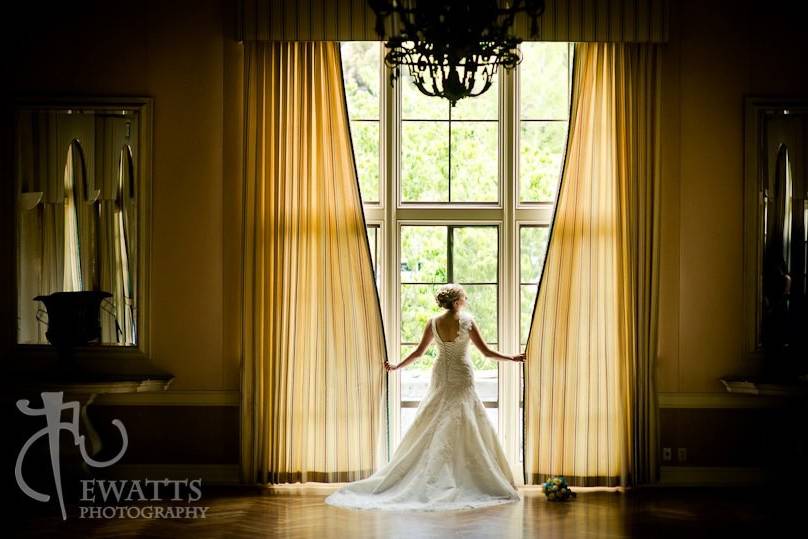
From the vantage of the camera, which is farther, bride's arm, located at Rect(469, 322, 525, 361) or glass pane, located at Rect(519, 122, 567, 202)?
glass pane, located at Rect(519, 122, 567, 202)

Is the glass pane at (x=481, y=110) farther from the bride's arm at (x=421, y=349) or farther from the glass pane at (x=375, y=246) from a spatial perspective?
the bride's arm at (x=421, y=349)

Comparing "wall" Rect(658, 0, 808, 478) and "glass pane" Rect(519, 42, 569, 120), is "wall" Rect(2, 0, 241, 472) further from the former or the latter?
"wall" Rect(658, 0, 808, 478)

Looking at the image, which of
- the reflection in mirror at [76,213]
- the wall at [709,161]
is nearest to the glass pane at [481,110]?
the wall at [709,161]

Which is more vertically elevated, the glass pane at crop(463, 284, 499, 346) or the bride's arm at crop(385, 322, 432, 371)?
the glass pane at crop(463, 284, 499, 346)

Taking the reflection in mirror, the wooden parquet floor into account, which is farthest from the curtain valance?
the wooden parquet floor

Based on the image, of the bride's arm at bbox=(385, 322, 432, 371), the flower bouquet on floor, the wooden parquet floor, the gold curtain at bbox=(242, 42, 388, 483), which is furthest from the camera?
the gold curtain at bbox=(242, 42, 388, 483)

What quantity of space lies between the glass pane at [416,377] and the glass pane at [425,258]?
548 millimetres

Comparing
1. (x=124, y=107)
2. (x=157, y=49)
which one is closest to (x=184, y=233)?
(x=124, y=107)

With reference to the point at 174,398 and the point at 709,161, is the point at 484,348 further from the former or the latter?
the point at 174,398

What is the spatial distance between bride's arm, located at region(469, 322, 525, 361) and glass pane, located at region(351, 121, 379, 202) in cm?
130

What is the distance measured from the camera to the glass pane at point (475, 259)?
241 inches

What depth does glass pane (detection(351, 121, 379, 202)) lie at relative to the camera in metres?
6.15

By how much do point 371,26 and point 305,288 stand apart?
2021mm

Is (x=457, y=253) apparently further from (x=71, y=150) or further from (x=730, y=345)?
(x=71, y=150)
